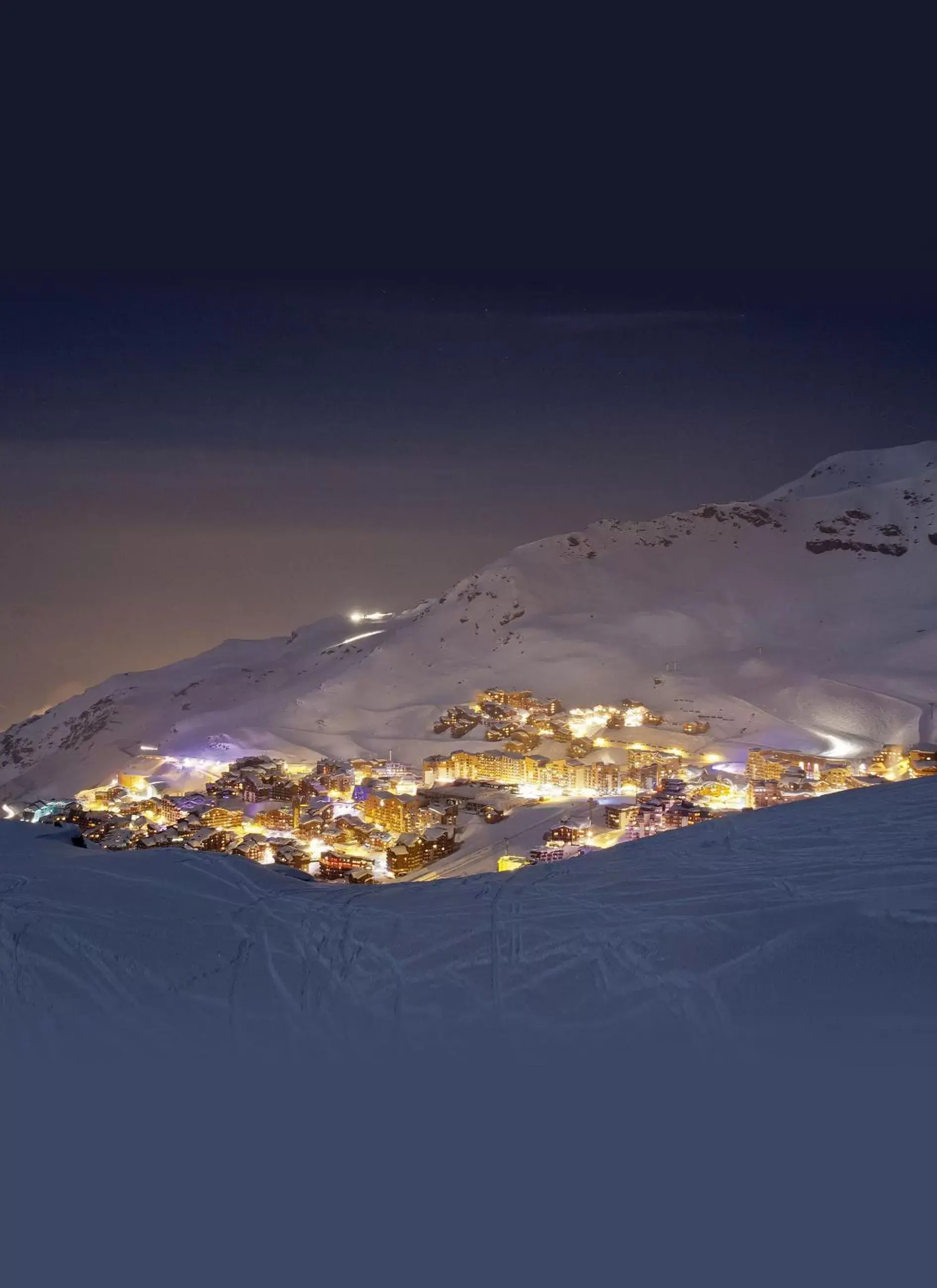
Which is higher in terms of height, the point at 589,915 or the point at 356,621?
the point at 356,621

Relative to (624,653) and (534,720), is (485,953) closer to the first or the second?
(534,720)

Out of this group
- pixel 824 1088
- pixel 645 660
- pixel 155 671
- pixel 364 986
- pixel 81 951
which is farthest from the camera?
pixel 155 671

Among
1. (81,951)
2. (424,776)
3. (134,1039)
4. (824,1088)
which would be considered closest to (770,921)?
(824,1088)

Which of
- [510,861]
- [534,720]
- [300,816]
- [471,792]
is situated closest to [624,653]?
[534,720]

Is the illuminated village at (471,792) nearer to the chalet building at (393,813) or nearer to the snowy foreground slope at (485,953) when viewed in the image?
the chalet building at (393,813)

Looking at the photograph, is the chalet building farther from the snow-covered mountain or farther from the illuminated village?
the snow-covered mountain

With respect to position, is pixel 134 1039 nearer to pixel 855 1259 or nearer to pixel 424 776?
pixel 855 1259

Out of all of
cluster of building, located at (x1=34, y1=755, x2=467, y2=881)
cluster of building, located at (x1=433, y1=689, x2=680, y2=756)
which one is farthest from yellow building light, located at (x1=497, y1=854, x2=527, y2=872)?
cluster of building, located at (x1=433, y1=689, x2=680, y2=756)
